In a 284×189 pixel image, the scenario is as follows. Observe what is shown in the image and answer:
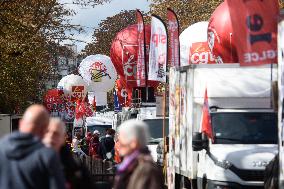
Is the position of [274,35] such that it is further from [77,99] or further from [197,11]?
[77,99]

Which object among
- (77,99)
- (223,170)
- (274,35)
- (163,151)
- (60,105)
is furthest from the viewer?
(60,105)

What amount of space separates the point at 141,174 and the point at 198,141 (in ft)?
26.8

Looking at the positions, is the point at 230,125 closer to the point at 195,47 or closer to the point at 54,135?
the point at 54,135

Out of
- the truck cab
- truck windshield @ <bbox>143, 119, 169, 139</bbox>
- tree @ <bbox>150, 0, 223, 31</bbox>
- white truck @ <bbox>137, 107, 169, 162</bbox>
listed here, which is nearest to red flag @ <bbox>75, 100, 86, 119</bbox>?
tree @ <bbox>150, 0, 223, 31</bbox>

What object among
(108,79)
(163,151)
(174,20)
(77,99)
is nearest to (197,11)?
(108,79)

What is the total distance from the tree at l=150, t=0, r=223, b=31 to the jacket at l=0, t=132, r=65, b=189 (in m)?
43.1

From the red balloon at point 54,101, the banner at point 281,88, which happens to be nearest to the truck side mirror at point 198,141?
the banner at point 281,88

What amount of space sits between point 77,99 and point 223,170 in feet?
155

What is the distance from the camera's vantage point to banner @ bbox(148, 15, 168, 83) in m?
26.0

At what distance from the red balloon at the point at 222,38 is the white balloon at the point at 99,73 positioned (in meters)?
28.6

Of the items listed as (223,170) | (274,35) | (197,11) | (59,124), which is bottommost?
(223,170)

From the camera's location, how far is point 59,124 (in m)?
9.18

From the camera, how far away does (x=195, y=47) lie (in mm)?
29094

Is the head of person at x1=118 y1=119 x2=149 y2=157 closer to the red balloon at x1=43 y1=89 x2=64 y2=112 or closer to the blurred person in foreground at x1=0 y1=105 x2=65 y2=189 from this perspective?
the blurred person in foreground at x1=0 y1=105 x2=65 y2=189
